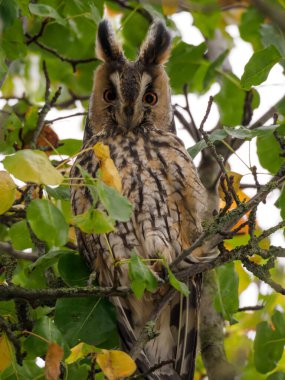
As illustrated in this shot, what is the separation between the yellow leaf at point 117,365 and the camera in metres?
2.14

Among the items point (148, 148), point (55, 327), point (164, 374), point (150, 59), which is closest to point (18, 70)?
point (150, 59)

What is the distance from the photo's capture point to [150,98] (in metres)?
3.33

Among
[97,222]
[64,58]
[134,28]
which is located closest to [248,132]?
[97,222]

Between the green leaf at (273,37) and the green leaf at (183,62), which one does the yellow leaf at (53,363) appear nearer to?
the green leaf at (273,37)

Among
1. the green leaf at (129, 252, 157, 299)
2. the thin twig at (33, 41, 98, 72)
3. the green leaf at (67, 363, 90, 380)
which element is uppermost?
the thin twig at (33, 41, 98, 72)

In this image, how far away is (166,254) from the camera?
113 inches

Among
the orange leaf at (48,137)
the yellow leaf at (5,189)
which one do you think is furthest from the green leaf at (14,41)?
the yellow leaf at (5,189)

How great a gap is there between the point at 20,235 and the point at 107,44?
3.35ft

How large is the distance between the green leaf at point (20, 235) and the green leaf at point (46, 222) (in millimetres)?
911

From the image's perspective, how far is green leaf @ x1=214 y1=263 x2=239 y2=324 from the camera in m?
2.88

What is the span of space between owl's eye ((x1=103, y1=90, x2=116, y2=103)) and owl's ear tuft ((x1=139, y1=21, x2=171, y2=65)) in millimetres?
216

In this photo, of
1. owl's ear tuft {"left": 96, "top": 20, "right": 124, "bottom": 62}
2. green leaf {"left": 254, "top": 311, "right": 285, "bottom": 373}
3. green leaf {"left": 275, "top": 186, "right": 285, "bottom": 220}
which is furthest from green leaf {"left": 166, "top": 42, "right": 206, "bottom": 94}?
green leaf {"left": 254, "top": 311, "right": 285, "bottom": 373}

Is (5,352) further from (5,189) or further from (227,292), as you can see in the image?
(227,292)

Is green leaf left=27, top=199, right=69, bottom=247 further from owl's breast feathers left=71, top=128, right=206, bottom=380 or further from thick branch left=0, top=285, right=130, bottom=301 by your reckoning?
owl's breast feathers left=71, top=128, right=206, bottom=380
